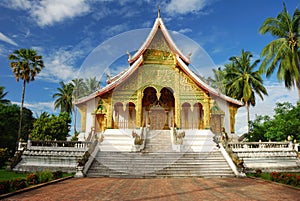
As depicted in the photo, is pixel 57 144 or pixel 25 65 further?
pixel 25 65

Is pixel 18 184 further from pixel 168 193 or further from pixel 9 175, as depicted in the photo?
pixel 168 193

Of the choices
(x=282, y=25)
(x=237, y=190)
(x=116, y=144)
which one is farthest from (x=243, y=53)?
(x=237, y=190)

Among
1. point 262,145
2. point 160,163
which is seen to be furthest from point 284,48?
point 160,163

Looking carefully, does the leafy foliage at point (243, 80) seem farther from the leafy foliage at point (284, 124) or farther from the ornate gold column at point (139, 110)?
the ornate gold column at point (139, 110)

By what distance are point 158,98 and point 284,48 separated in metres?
10.3

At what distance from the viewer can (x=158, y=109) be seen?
66.6 ft

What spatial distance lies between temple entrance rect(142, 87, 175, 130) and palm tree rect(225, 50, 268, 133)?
45.7 ft

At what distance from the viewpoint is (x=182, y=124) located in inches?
802

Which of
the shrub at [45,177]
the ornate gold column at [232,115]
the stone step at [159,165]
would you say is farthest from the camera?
the ornate gold column at [232,115]

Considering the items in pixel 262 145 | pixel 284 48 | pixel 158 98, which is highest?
pixel 284 48

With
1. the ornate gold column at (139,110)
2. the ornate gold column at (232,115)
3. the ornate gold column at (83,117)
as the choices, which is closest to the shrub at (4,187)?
the ornate gold column at (139,110)

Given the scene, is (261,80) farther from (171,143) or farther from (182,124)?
(171,143)

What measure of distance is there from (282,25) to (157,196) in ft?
60.4

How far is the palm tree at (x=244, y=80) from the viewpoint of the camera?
100 feet
